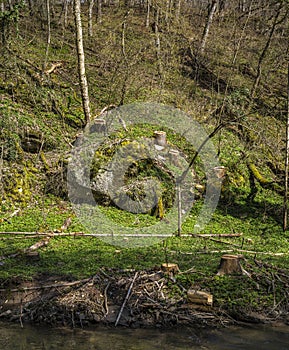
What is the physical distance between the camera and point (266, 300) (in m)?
6.17

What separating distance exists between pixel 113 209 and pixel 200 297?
16.2 ft

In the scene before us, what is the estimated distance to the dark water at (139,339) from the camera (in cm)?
509

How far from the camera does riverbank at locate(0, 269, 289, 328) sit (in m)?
5.73

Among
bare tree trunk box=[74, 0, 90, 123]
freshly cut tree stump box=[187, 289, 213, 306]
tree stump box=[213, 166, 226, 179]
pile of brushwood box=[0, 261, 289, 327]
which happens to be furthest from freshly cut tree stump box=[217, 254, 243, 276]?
bare tree trunk box=[74, 0, 90, 123]

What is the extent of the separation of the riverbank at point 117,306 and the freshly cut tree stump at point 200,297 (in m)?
→ 0.06

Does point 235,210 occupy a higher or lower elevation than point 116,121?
lower

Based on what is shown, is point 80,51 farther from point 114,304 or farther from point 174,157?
point 114,304

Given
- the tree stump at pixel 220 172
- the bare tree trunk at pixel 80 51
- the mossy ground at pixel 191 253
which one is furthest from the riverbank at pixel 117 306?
the bare tree trunk at pixel 80 51

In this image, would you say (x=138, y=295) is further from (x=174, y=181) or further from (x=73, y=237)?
(x=174, y=181)

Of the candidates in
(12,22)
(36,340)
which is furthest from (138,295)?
(12,22)

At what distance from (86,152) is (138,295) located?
584cm

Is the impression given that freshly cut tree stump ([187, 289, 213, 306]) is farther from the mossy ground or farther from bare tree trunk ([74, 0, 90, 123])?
bare tree trunk ([74, 0, 90, 123])

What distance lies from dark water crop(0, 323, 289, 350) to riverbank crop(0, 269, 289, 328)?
185 mm

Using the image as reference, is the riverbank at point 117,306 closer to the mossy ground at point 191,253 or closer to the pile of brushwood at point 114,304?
the pile of brushwood at point 114,304
